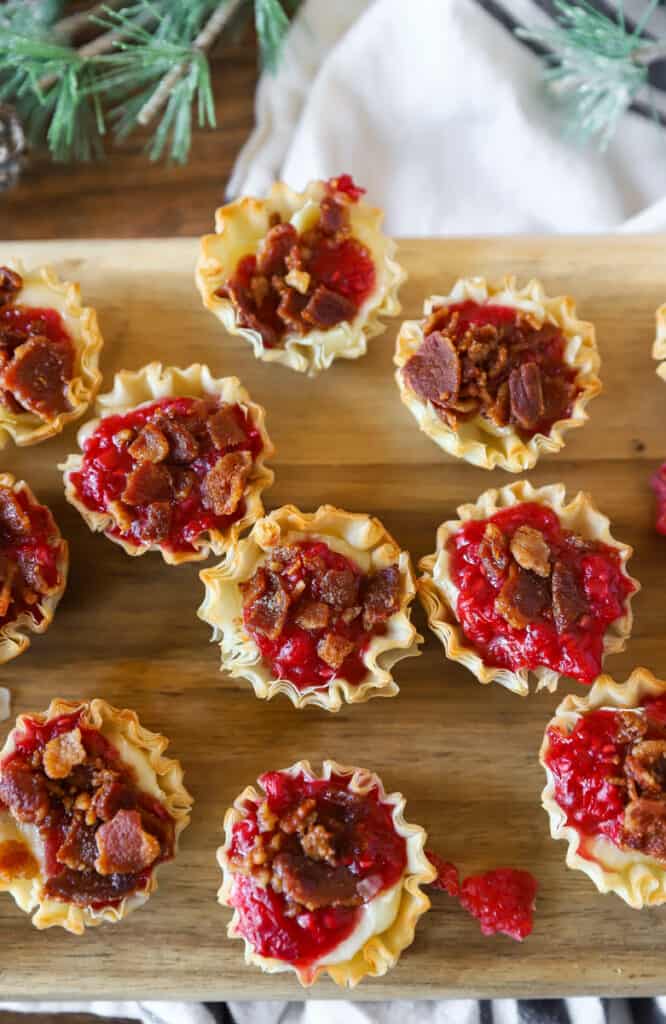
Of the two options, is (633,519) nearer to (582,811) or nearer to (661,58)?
(582,811)

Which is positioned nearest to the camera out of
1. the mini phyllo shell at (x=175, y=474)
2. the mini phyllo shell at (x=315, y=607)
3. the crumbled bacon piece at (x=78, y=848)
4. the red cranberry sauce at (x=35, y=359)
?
the crumbled bacon piece at (x=78, y=848)

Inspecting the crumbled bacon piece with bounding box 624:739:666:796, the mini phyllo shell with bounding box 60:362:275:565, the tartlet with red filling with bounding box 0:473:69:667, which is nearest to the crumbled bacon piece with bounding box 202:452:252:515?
the mini phyllo shell with bounding box 60:362:275:565

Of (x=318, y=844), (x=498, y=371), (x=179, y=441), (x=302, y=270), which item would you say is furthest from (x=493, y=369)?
(x=318, y=844)

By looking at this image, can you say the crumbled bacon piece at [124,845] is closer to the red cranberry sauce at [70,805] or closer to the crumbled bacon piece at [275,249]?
the red cranberry sauce at [70,805]

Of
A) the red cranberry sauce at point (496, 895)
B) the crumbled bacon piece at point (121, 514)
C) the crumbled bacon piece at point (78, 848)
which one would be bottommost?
the red cranberry sauce at point (496, 895)

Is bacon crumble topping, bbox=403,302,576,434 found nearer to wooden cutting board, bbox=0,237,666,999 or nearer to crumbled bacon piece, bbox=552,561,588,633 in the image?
wooden cutting board, bbox=0,237,666,999

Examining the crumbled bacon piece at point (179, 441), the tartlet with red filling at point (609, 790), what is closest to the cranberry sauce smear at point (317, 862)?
the tartlet with red filling at point (609, 790)

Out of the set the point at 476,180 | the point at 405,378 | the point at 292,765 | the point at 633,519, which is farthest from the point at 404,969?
the point at 476,180
